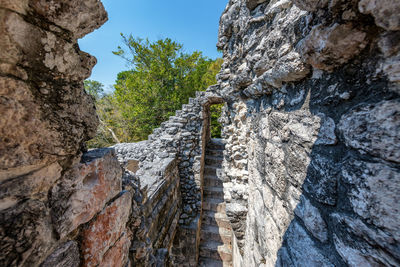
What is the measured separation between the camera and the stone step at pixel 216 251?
13.1 ft

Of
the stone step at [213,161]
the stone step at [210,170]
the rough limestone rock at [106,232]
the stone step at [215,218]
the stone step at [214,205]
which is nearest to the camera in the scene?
the rough limestone rock at [106,232]

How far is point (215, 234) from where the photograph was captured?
4426 mm

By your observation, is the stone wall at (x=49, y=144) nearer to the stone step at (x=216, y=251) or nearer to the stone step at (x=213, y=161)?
the stone step at (x=216, y=251)

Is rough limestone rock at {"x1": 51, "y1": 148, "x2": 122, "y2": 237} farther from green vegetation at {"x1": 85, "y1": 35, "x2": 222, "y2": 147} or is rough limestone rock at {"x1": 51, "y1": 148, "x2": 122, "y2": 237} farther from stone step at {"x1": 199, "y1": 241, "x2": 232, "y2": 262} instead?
green vegetation at {"x1": 85, "y1": 35, "x2": 222, "y2": 147}

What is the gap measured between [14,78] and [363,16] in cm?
110

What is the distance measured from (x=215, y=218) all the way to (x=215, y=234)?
40cm

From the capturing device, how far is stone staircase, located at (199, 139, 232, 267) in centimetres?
405

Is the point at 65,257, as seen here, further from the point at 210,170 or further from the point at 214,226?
the point at 210,170

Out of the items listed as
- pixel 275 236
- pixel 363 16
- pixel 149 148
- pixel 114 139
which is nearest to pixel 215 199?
pixel 149 148

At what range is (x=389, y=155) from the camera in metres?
0.46

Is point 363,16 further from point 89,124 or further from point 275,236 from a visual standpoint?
point 275,236

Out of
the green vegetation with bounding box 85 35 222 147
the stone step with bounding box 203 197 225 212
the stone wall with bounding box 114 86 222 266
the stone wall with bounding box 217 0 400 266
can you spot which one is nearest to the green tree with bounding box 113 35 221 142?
the green vegetation with bounding box 85 35 222 147

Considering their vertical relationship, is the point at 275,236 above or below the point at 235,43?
below

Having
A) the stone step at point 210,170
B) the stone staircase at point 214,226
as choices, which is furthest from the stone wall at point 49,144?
the stone step at point 210,170
